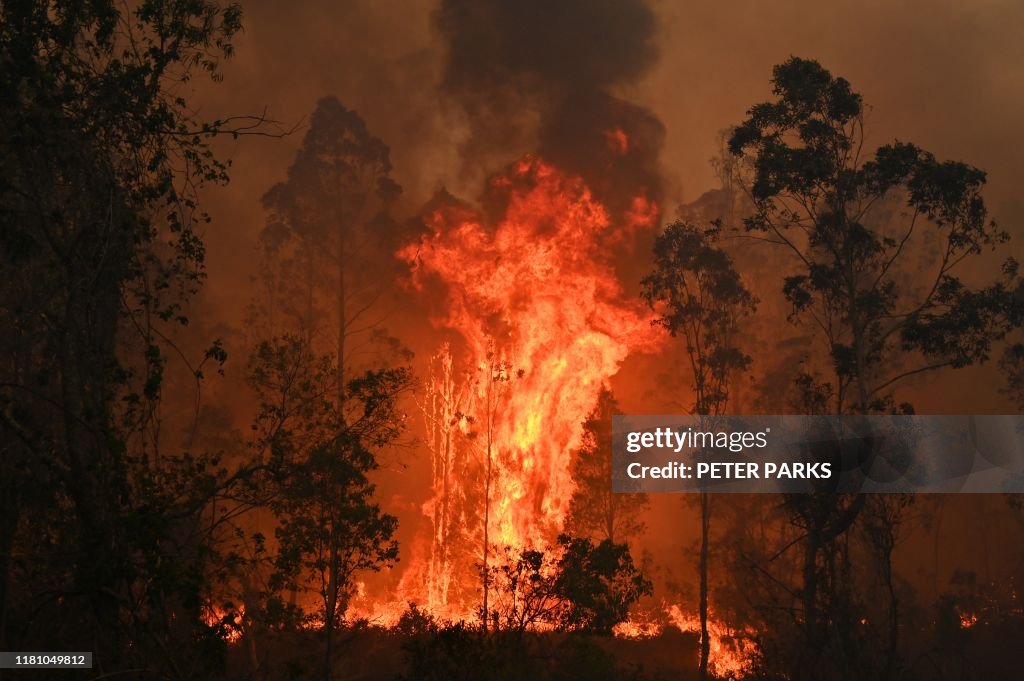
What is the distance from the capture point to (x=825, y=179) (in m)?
25.0

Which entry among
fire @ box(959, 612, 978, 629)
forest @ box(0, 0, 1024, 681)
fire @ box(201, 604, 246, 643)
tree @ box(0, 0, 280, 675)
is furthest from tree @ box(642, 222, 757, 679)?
tree @ box(0, 0, 280, 675)

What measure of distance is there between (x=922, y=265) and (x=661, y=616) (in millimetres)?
34473

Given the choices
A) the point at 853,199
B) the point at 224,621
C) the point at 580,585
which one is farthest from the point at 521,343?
the point at 224,621

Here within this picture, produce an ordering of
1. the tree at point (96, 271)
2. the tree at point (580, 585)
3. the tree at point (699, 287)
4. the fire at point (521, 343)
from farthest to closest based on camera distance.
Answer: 1. the fire at point (521, 343)
2. the tree at point (699, 287)
3. the tree at point (580, 585)
4. the tree at point (96, 271)

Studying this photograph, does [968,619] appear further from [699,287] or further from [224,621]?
[224,621]

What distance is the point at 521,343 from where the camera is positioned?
1609 inches

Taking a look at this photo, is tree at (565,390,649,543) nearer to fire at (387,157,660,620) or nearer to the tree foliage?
fire at (387,157,660,620)

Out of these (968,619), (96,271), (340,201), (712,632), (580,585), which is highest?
(340,201)

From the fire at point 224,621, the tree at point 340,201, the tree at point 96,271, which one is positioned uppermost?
the tree at point 340,201

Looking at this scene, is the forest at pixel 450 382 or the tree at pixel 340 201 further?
the tree at pixel 340 201

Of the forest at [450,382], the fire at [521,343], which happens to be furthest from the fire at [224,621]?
the fire at [521,343]

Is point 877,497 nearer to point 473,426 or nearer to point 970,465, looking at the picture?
point 473,426

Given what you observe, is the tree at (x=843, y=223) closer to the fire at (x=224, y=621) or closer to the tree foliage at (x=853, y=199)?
the tree foliage at (x=853, y=199)

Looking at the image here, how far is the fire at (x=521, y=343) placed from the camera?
130ft
